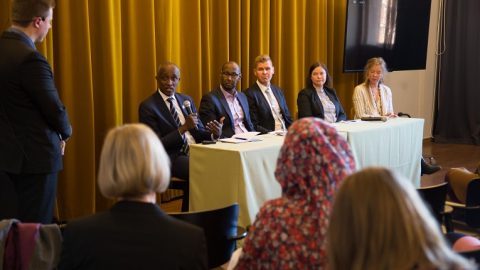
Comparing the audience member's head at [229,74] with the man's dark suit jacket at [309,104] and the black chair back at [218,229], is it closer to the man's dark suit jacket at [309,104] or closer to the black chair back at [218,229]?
the man's dark suit jacket at [309,104]

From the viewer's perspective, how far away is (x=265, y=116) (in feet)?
15.5

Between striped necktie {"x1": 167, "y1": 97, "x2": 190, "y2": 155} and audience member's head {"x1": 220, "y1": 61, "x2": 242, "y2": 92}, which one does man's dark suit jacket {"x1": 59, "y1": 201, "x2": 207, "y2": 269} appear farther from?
audience member's head {"x1": 220, "y1": 61, "x2": 242, "y2": 92}

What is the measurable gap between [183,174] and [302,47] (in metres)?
2.70

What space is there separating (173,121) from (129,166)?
2473 mm

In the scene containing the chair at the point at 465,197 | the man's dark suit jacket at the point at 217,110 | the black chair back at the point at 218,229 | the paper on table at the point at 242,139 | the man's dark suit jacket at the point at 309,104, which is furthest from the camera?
the man's dark suit jacket at the point at 309,104

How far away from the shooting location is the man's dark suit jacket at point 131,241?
4.55 ft

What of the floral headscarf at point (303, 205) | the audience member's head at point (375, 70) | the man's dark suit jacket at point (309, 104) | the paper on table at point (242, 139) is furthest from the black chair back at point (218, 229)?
the audience member's head at point (375, 70)

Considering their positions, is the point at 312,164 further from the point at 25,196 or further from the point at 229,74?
the point at 229,74

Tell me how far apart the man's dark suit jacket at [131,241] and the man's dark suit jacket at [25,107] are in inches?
45.7

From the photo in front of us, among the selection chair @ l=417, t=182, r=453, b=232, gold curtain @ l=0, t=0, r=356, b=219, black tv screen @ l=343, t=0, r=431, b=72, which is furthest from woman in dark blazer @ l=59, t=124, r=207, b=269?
black tv screen @ l=343, t=0, r=431, b=72

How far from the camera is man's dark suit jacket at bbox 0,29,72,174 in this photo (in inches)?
95.2

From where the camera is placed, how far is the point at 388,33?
6426 millimetres

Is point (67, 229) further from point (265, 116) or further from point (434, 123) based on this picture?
point (434, 123)

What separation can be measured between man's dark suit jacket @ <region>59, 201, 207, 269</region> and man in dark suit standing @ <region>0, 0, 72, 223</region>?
1.16m
